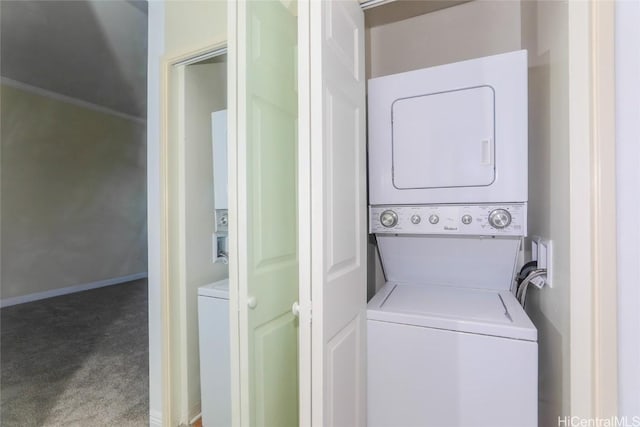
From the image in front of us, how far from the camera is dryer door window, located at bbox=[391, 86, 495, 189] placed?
1417 millimetres

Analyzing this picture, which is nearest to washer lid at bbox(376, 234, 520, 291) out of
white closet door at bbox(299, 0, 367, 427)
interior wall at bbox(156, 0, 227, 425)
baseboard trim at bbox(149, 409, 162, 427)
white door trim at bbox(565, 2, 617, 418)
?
white closet door at bbox(299, 0, 367, 427)

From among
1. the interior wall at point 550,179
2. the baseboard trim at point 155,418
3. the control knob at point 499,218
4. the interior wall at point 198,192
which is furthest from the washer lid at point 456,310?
the baseboard trim at point 155,418

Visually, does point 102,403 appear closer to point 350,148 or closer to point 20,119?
point 20,119

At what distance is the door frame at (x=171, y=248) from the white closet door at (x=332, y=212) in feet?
1.45

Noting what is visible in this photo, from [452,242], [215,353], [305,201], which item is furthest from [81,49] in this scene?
[452,242]

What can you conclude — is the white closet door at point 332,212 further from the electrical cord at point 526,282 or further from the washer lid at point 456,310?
the electrical cord at point 526,282

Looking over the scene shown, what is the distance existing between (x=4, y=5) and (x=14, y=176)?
108cm

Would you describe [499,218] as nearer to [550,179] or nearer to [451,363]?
[550,179]

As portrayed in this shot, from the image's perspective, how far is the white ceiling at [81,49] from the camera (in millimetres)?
1333

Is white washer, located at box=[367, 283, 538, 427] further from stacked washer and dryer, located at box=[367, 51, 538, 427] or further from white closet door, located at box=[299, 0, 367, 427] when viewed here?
white closet door, located at box=[299, 0, 367, 427]

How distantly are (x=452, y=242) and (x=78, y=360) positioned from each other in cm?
284

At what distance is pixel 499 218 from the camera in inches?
55.2

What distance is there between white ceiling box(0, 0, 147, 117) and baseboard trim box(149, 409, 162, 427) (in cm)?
142

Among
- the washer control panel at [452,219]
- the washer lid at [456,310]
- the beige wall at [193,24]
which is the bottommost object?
the washer lid at [456,310]
